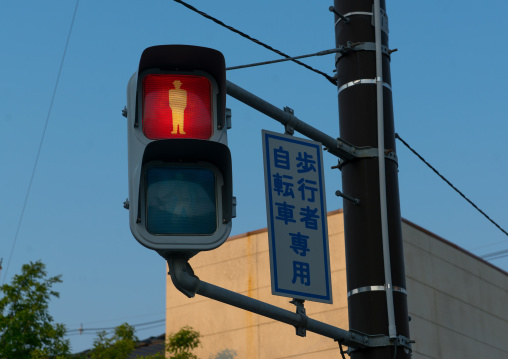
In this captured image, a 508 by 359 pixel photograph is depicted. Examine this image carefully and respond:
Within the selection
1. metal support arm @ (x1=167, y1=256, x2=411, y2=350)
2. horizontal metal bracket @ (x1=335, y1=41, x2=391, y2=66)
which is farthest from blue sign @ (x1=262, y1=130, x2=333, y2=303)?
horizontal metal bracket @ (x1=335, y1=41, x2=391, y2=66)

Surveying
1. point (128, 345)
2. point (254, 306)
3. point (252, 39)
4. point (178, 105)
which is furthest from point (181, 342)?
point (178, 105)

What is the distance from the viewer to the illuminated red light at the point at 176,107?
196 inches

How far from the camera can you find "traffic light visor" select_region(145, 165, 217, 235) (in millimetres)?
4824

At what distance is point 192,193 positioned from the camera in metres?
4.89

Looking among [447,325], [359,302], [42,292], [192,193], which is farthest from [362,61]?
[447,325]

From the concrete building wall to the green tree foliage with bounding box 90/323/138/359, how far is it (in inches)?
130

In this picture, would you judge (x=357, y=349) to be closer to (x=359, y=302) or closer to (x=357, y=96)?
(x=359, y=302)

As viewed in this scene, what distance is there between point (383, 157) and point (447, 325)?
862 inches

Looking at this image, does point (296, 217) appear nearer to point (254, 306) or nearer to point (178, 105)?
point (254, 306)

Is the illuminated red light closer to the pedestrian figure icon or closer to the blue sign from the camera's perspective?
the pedestrian figure icon

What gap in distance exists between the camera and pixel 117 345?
24891mm

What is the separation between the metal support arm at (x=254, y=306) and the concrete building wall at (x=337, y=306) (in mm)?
18551

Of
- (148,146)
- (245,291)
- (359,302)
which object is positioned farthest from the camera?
(245,291)

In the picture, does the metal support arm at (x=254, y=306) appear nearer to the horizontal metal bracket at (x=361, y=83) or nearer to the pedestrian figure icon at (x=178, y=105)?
the pedestrian figure icon at (x=178, y=105)
